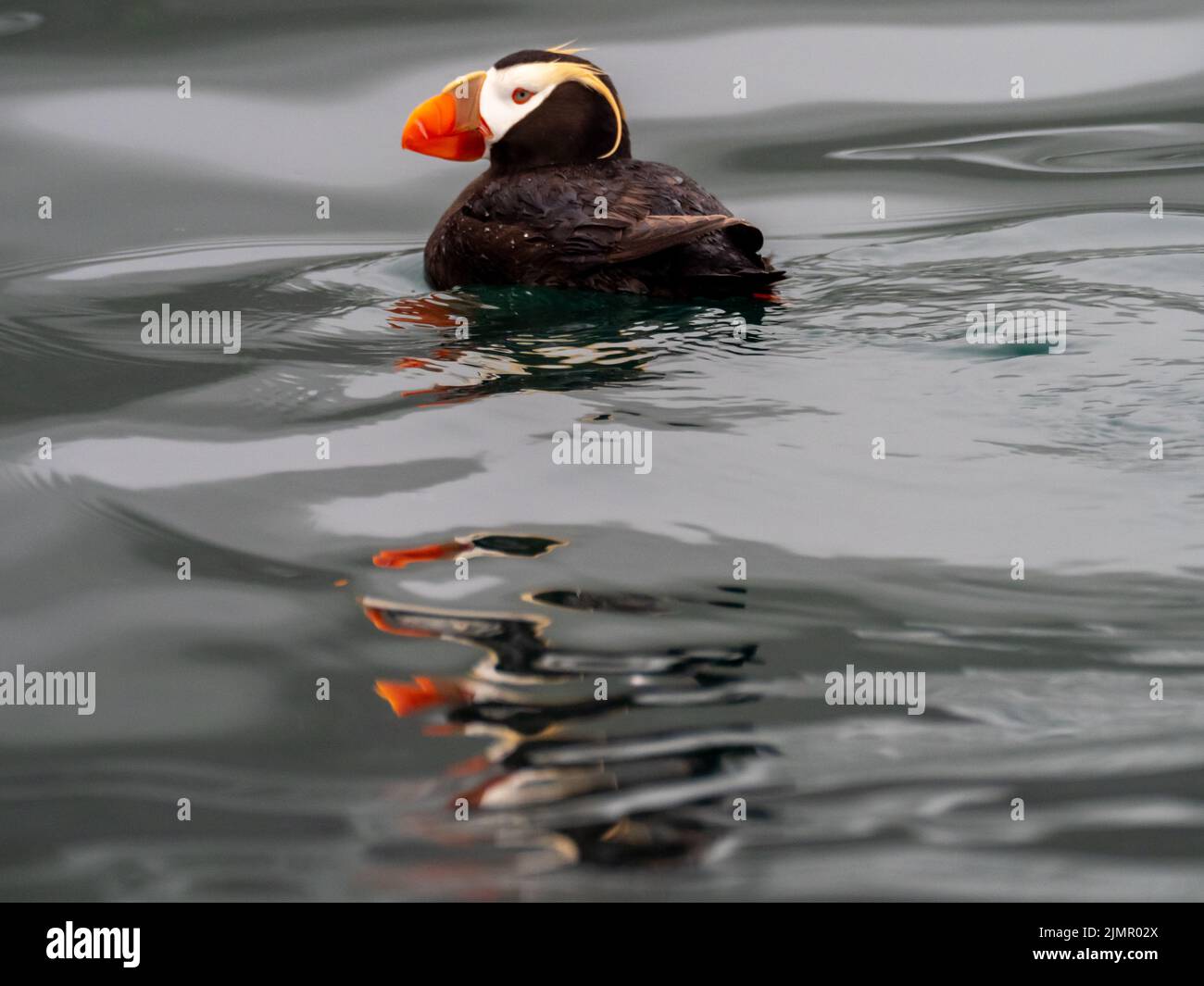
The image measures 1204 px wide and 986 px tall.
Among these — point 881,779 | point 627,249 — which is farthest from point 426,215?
point 881,779

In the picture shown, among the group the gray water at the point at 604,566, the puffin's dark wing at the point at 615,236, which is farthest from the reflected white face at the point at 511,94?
the gray water at the point at 604,566

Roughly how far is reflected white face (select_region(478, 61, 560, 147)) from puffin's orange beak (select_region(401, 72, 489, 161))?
4 cm

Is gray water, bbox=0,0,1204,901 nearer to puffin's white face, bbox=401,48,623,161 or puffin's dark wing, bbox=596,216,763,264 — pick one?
puffin's dark wing, bbox=596,216,763,264

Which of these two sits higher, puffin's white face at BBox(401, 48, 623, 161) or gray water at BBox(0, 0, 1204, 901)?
puffin's white face at BBox(401, 48, 623, 161)

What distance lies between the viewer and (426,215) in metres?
6.82

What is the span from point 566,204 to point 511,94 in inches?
21.8

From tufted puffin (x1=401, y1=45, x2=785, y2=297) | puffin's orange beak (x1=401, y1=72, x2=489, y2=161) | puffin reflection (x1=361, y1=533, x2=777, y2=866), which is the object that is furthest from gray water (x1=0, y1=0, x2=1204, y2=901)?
puffin's orange beak (x1=401, y1=72, x2=489, y2=161)

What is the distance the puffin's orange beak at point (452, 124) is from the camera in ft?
17.4

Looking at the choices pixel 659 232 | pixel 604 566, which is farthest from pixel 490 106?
pixel 604 566

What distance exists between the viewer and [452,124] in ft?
17.5

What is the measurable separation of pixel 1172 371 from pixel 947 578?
60.3 inches

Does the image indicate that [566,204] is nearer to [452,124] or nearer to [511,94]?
[511,94]

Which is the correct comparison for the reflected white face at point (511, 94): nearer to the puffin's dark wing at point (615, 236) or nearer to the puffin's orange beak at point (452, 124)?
the puffin's orange beak at point (452, 124)

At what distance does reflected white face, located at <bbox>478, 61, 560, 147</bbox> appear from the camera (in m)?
5.14
